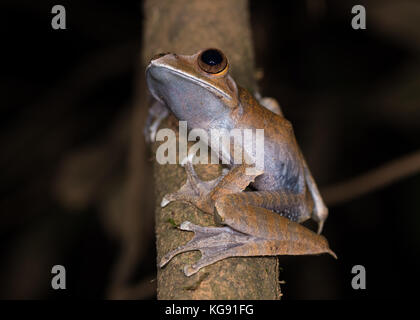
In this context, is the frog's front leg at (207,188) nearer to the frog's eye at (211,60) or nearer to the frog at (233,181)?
the frog at (233,181)

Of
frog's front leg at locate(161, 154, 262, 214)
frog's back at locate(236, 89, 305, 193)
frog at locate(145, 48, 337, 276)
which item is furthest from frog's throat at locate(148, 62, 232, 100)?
frog's front leg at locate(161, 154, 262, 214)

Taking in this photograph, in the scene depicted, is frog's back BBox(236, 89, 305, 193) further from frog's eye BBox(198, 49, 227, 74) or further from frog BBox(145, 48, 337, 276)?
frog's eye BBox(198, 49, 227, 74)

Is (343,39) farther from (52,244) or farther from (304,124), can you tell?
(52,244)

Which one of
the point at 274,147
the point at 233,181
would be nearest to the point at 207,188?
the point at 233,181

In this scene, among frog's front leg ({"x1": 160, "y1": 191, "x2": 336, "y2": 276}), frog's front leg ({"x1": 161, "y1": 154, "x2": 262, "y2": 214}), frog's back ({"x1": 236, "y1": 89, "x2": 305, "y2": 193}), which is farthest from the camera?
frog's back ({"x1": 236, "y1": 89, "x2": 305, "y2": 193})
